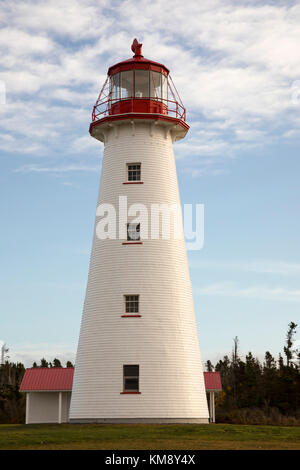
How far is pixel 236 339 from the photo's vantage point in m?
82.2

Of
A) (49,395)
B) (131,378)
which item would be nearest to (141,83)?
(131,378)

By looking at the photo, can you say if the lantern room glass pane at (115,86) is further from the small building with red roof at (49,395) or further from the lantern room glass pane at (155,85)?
the small building with red roof at (49,395)

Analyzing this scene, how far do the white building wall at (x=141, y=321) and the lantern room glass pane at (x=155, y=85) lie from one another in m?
1.82

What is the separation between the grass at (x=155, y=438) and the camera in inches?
834

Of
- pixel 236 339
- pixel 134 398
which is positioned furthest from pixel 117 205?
pixel 236 339

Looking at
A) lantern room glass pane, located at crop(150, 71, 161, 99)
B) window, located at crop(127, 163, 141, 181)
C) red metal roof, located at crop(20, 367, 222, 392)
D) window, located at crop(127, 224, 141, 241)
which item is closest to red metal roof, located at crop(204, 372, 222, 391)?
red metal roof, located at crop(20, 367, 222, 392)

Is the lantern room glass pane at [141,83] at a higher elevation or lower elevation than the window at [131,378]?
higher

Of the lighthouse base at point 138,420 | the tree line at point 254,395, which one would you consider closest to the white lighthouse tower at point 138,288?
the lighthouse base at point 138,420

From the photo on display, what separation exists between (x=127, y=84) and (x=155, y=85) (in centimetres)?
152

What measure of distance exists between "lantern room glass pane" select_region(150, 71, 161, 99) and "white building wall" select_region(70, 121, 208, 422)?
182 cm

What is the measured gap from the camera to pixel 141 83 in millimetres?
34531

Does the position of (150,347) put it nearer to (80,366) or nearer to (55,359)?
(80,366)

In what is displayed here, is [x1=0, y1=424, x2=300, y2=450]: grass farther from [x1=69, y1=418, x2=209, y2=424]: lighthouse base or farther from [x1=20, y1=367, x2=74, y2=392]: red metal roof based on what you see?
[x1=20, y1=367, x2=74, y2=392]: red metal roof
